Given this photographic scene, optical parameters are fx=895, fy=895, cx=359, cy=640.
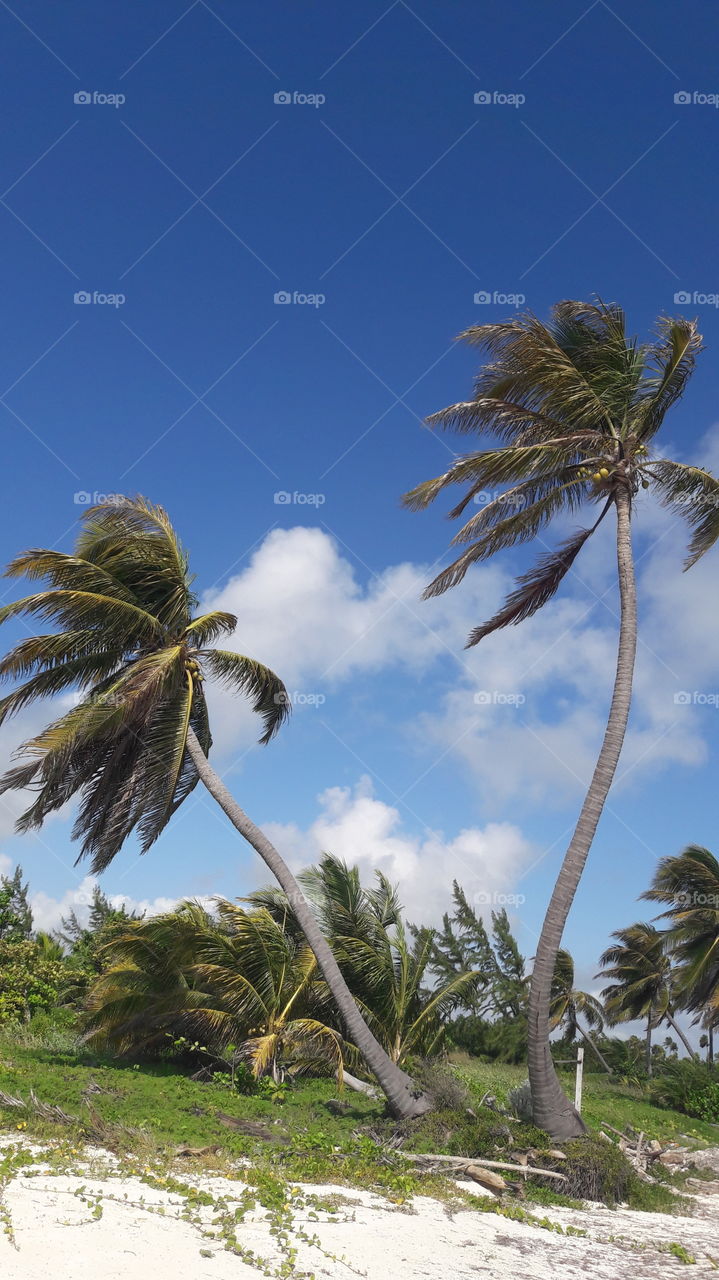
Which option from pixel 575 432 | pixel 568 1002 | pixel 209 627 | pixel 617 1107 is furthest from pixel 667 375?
pixel 568 1002

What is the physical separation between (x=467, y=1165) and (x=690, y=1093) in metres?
14.0

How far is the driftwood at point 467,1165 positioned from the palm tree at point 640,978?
2711cm

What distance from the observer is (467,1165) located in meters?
10.9

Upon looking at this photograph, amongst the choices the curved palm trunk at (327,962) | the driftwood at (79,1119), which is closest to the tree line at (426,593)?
the curved palm trunk at (327,962)

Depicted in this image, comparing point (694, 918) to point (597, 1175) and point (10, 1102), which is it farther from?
point (10, 1102)

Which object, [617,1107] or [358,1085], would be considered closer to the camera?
[358,1085]

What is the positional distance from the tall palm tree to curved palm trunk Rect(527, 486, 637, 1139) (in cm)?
1582

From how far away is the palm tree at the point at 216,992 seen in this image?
52.1ft

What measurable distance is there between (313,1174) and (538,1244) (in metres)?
2.69

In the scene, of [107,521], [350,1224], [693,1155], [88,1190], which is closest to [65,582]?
[107,521]

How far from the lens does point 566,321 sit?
14359 millimetres

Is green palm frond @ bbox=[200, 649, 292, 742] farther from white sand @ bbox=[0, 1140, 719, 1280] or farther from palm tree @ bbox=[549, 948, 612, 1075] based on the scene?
palm tree @ bbox=[549, 948, 612, 1075]

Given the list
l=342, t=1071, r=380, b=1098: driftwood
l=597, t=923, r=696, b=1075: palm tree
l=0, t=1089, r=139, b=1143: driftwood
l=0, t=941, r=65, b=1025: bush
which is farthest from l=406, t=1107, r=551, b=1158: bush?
l=597, t=923, r=696, b=1075: palm tree

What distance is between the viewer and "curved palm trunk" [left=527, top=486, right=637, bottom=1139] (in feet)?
39.4
